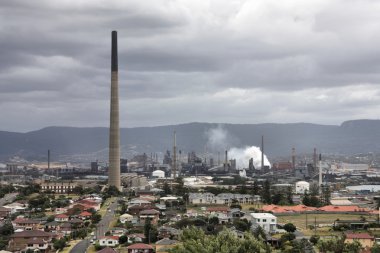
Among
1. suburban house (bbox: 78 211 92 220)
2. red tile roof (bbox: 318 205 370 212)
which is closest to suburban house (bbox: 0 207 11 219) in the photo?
suburban house (bbox: 78 211 92 220)

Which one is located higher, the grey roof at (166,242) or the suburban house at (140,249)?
the grey roof at (166,242)

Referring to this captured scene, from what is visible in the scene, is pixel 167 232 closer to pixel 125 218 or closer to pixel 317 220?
pixel 125 218

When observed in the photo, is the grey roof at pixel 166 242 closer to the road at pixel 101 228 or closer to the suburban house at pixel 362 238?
the road at pixel 101 228

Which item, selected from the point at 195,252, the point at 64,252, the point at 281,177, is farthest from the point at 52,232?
the point at 281,177

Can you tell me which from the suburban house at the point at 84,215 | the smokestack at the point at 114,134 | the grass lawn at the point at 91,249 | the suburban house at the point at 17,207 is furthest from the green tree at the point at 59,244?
the smokestack at the point at 114,134

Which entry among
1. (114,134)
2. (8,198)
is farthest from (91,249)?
(114,134)

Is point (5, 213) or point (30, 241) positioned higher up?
point (5, 213)
